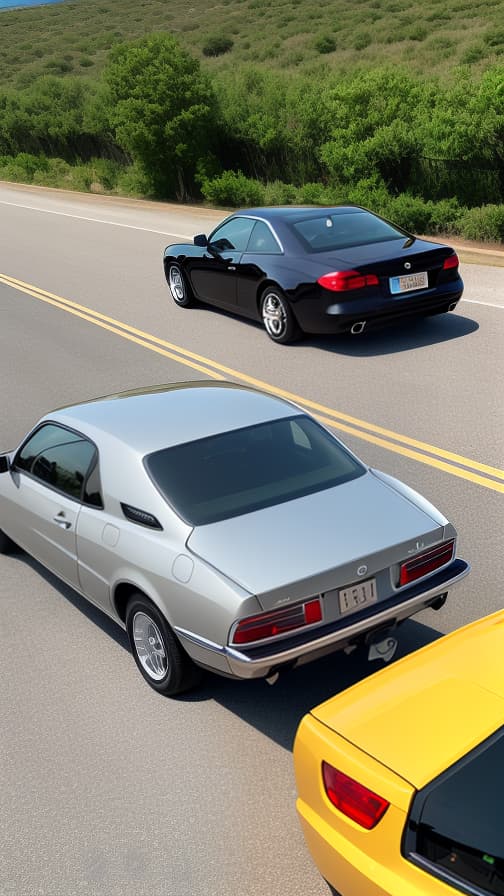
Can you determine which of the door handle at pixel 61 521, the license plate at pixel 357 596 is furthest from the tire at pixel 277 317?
the license plate at pixel 357 596

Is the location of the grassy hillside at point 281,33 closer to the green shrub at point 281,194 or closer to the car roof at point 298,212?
the green shrub at point 281,194

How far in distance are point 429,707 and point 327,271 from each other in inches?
328

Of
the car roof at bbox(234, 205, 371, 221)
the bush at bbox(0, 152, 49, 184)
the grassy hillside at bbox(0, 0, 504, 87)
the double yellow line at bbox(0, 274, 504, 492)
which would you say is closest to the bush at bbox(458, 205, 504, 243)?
the car roof at bbox(234, 205, 371, 221)

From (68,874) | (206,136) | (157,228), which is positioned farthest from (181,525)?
(206,136)

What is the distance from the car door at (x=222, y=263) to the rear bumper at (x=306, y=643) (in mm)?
8443

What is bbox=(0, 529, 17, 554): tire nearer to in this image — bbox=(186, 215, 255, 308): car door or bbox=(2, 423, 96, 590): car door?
bbox=(2, 423, 96, 590): car door

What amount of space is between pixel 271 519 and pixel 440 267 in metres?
7.22

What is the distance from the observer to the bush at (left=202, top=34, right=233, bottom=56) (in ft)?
247

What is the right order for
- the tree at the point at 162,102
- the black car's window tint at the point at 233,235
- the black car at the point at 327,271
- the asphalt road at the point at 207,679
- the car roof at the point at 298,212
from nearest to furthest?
the asphalt road at the point at 207,679 → the black car at the point at 327,271 → the car roof at the point at 298,212 → the black car's window tint at the point at 233,235 → the tree at the point at 162,102

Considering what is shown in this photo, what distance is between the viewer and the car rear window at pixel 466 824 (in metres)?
2.78

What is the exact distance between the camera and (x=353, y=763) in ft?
10.5

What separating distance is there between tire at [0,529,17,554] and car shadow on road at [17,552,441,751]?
2.33 m

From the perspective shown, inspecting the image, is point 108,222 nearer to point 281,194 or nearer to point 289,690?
point 281,194

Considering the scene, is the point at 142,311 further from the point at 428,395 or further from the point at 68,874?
the point at 68,874
